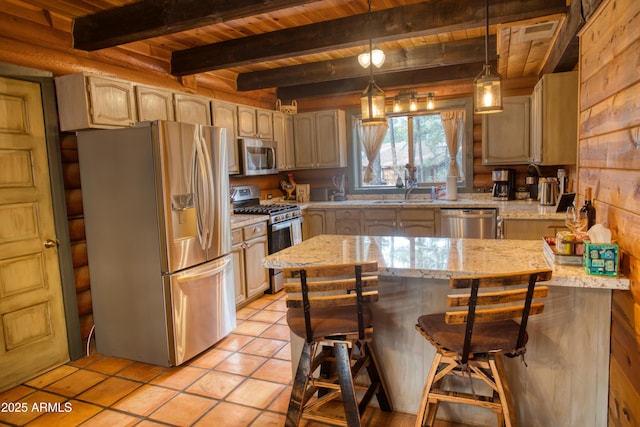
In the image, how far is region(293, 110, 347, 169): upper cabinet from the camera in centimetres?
555

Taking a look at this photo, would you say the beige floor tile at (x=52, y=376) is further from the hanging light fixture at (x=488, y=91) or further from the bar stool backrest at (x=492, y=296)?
the hanging light fixture at (x=488, y=91)

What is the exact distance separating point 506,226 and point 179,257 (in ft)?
9.53

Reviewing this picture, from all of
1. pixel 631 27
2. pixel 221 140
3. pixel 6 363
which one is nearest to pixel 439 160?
pixel 221 140

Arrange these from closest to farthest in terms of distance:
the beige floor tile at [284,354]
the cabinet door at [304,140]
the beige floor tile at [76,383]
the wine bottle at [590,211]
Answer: the wine bottle at [590,211] < the beige floor tile at [76,383] < the beige floor tile at [284,354] < the cabinet door at [304,140]

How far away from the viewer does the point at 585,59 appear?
2270 millimetres

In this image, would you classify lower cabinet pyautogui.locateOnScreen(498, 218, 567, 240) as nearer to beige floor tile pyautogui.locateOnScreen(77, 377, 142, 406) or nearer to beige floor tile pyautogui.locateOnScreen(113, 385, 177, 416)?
beige floor tile pyautogui.locateOnScreen(113, 385, 177, 416)

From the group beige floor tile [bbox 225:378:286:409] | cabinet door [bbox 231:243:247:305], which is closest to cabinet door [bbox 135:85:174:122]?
cabinet door [bbox 231:243:247:305]

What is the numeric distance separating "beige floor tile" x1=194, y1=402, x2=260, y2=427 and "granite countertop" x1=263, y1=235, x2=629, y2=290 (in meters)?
0.88

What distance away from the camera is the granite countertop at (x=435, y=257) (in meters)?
1.78

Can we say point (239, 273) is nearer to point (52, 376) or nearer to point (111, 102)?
point (52, 376)

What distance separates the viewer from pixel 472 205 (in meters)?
4.59

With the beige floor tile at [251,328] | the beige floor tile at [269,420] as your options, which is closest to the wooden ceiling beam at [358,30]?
the beige floor tile at [269,420]

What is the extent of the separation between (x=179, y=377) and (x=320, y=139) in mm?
3607

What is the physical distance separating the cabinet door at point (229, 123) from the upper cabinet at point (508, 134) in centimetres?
280
